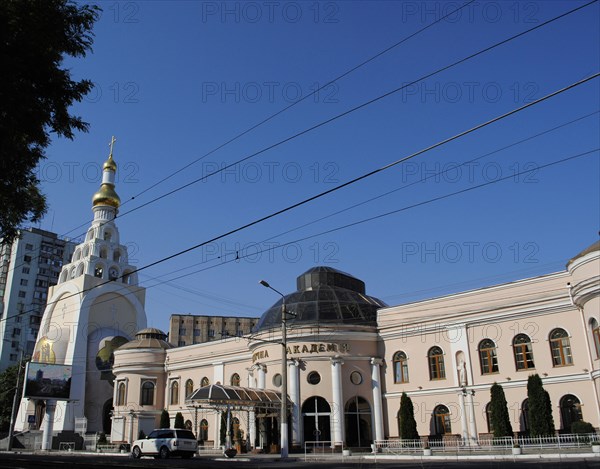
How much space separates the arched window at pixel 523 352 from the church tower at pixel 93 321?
116 ft

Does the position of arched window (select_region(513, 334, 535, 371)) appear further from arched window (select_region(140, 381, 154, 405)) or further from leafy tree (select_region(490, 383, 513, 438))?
arched window (select_region(140, 381, 154, 405))

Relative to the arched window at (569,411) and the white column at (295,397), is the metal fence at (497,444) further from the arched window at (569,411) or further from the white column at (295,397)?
the white column at (295,397)

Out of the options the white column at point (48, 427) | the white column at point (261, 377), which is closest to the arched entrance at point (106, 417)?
the white column at point (48, 427)

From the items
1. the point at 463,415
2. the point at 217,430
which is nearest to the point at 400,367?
the point at 463,415

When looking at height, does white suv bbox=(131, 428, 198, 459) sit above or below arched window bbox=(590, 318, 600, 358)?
below

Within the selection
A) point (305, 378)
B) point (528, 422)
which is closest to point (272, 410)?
point (305, 378)

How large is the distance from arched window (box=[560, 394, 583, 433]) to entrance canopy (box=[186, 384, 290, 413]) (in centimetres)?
1472

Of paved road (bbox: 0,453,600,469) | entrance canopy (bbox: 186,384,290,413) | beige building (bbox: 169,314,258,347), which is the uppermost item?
beige building (bbox: 169,314,258,347)

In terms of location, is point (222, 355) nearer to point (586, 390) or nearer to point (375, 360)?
point (375, 360)

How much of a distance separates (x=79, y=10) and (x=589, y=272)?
2192cm

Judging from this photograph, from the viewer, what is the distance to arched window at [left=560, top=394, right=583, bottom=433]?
25859mm

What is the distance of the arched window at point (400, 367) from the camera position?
32531 mm

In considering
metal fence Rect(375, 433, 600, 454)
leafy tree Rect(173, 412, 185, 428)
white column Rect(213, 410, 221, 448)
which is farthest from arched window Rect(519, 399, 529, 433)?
leafy tree Rect(173, 412, 185, 428)

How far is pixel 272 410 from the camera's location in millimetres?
32781
